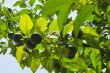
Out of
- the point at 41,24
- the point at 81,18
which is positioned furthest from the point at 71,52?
the point at 81,18

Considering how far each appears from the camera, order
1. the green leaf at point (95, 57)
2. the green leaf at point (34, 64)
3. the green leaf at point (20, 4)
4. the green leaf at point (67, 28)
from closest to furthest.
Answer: the green leaf at point (67, 28) < the green leaf at point (34, 64) < the green leaf at point (95, 57) < the green leaf at point (20, 4)

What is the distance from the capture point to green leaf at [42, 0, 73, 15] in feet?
2.32

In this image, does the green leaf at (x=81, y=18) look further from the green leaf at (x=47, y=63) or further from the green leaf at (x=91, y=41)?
the green leaf at (x=47, y=63)

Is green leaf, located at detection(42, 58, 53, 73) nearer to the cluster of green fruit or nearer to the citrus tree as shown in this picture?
the citrus tree

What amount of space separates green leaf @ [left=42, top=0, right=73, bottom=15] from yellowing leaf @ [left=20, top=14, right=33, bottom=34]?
492 mm

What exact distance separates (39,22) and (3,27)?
65 cm

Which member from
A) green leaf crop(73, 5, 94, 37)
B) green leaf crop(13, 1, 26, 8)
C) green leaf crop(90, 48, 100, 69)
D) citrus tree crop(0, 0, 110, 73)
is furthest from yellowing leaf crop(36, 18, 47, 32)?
green leaf crop(13, 1, 26, 8)

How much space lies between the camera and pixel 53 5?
2.33ft

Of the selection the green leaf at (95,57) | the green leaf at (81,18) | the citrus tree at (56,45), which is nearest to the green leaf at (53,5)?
the green leaf at (81,18)

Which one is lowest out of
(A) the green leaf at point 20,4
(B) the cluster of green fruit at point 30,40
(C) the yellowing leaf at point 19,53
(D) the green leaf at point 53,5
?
(C) the yellowing leaf at point 19,53

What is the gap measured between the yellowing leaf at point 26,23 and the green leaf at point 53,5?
49 centimetres

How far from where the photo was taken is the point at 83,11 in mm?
749

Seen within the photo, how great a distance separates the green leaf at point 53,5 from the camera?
0.71 meters

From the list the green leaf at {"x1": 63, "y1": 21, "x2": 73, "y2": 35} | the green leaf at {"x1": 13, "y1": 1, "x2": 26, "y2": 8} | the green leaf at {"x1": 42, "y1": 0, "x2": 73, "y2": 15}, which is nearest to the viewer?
the green leaf at {"x1": 42, "y1": 0, "x2": 73, "y2": 15}
